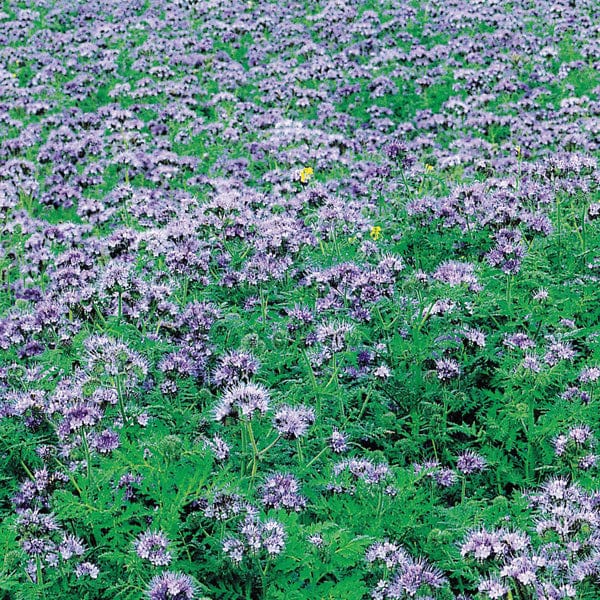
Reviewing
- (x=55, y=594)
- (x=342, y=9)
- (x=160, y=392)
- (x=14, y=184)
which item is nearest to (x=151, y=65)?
(x=342, y=9)

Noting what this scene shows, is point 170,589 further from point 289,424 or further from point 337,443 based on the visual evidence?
point 337,443

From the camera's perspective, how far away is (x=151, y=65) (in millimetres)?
12711

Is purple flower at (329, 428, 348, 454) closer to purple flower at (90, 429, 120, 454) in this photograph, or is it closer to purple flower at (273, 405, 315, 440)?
purple flower at (273, 405, 315, 440)

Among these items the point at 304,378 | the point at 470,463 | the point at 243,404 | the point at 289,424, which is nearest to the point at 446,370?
the point at 470,463

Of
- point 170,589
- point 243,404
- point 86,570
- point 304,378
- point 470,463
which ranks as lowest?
point 470,463

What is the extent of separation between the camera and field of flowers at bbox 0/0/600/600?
3.38 m

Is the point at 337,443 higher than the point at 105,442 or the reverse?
the reverse

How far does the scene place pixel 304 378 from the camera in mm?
4758

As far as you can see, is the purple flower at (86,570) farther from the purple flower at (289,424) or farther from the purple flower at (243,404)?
the purple flower at (289,424)

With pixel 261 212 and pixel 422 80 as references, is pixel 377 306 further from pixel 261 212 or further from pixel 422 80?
pixel 422 80

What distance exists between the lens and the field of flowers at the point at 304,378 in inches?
133

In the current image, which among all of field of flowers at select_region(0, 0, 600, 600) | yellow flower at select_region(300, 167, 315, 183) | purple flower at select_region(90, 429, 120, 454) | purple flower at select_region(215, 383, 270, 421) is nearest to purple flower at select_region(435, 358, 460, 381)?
field of flowers at select_region(0, 0, 600, 600)

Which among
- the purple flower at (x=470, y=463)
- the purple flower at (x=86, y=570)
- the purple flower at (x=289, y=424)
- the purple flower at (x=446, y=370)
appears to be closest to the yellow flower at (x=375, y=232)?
the purple flower at (x=446, y=370)

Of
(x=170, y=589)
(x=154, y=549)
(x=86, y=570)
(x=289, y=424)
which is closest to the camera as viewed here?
(x=170, y=589)
